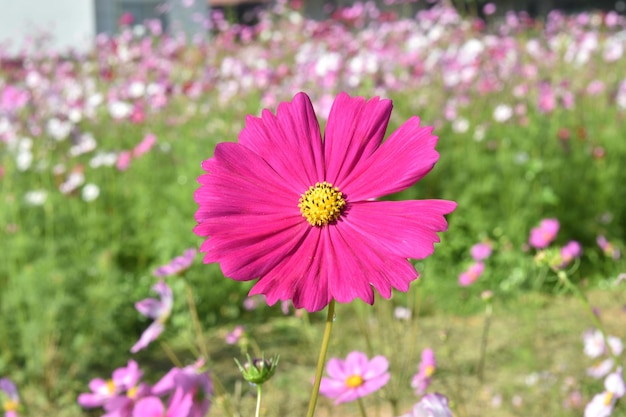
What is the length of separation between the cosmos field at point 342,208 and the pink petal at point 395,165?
7cm

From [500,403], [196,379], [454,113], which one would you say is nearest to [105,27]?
[454,113]

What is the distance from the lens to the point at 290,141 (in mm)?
676

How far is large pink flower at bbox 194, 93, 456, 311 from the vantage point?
594mm

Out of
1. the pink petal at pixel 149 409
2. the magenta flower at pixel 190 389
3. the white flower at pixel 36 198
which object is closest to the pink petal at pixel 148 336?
the magenta flower at pixel 190 389

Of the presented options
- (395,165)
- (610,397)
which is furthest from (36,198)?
(395,165)

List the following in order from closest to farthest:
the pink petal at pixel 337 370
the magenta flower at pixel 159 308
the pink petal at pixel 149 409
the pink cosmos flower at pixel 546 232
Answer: the pink petal at pixel 149 409
the pink petal at pixel 337 370
the magenta flower at pixel 159 308
the pink cosmos flower at pixel 546 232

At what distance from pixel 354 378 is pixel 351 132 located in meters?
0.44

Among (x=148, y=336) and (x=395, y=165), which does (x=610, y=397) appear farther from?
(x=148, y=336)

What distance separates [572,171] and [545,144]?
0.22 metres


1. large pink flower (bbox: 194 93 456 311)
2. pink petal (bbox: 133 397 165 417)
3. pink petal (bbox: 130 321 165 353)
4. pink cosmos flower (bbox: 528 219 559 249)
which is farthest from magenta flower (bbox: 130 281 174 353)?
pink cosmos flower (bbox: 528 219 559 249)

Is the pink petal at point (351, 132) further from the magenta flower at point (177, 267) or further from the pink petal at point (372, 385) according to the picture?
the magenta flower at point (177, 267)

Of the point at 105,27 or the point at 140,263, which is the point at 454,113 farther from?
the point at 105,27

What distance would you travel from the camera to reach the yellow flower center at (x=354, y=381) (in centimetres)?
97

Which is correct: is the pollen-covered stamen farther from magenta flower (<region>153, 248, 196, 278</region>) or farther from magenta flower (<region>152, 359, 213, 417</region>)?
magenta flower (<region>153, 248, 196, 278</region>)
